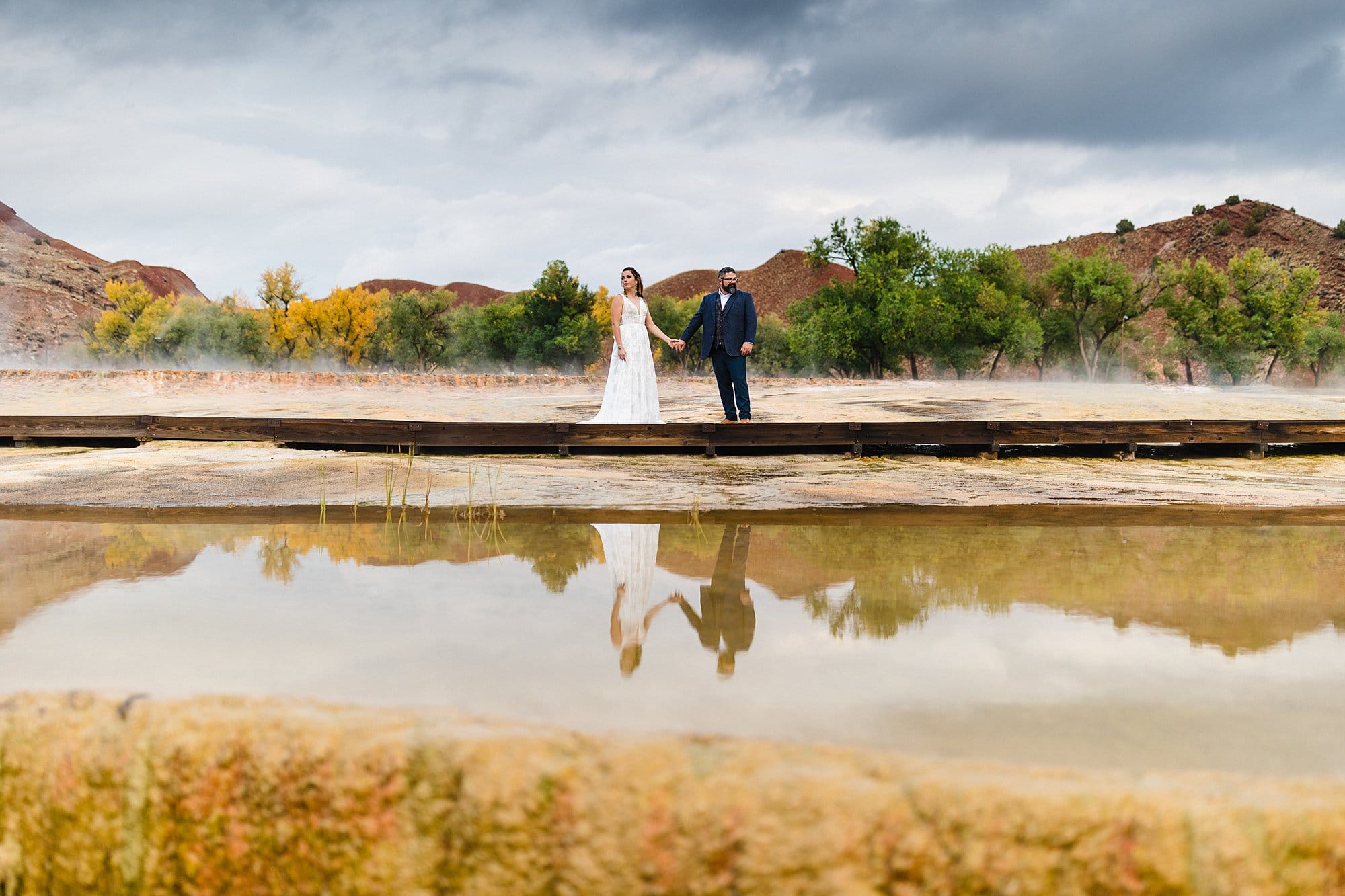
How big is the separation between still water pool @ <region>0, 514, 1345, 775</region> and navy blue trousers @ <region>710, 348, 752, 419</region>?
22.1ft

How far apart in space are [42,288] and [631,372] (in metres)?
123

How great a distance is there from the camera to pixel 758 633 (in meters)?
3.65

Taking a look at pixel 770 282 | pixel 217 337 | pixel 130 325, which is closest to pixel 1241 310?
pixel 217 337

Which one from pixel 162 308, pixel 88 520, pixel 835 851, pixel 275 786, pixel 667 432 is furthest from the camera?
pixel 162 308

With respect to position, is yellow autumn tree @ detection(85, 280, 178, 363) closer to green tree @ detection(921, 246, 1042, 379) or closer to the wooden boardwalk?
green tree @ detection(921, 246, 1042, 379)

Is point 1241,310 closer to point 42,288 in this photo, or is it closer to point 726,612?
point 726,612

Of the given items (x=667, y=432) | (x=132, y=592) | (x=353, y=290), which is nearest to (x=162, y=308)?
(x=353, y=290)

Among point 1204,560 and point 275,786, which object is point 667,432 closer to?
point 1204,560

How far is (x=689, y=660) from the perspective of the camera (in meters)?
3.26

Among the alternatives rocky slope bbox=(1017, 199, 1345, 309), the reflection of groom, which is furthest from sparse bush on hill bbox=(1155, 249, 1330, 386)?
the reflection of groom

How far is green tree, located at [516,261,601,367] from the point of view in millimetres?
59594

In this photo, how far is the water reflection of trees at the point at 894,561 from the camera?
4.10 metres

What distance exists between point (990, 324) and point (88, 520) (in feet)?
164

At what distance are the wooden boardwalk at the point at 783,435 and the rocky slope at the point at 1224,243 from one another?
97.6 m
